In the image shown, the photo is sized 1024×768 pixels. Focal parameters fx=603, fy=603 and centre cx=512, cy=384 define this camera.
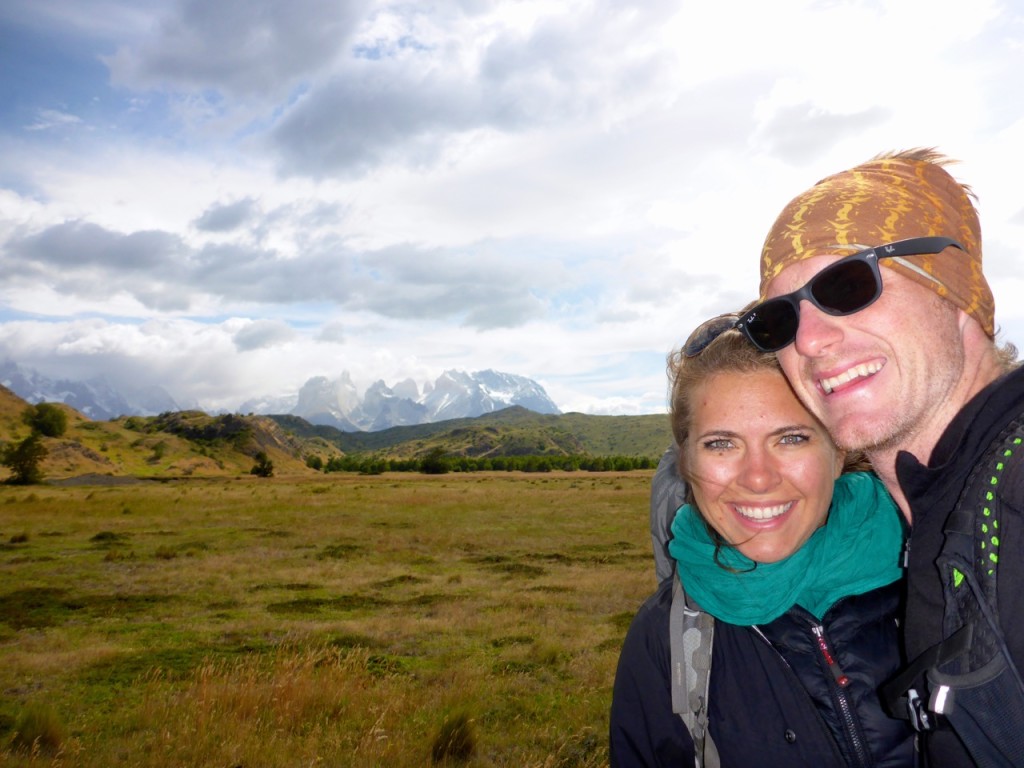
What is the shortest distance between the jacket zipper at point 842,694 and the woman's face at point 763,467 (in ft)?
1.16

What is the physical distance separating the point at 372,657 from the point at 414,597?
4.60 metres


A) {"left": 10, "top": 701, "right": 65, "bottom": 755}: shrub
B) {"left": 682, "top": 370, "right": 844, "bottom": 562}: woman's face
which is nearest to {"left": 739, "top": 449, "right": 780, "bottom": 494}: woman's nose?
{"left": 682, "top": 370, "right": 844, "bottom": 562}: woman's face

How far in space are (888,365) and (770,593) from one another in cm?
101

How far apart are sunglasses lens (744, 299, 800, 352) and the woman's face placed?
0.74ft

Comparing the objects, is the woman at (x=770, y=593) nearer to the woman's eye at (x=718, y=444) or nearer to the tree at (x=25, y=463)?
the woman's eye at (x=718, y=444)

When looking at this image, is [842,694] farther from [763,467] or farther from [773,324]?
[773,324]

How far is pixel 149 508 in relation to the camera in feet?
106

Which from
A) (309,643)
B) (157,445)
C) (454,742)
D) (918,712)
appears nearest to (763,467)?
(918,712)

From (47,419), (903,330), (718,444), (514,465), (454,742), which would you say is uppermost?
(903,330)

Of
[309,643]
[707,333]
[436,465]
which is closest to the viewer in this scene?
[707,333]

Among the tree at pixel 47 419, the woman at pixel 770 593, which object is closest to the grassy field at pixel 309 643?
the woman at pixel 770 593

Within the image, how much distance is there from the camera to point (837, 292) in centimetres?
226

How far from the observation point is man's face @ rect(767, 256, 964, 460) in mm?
2055

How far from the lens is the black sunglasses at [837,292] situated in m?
2.12
